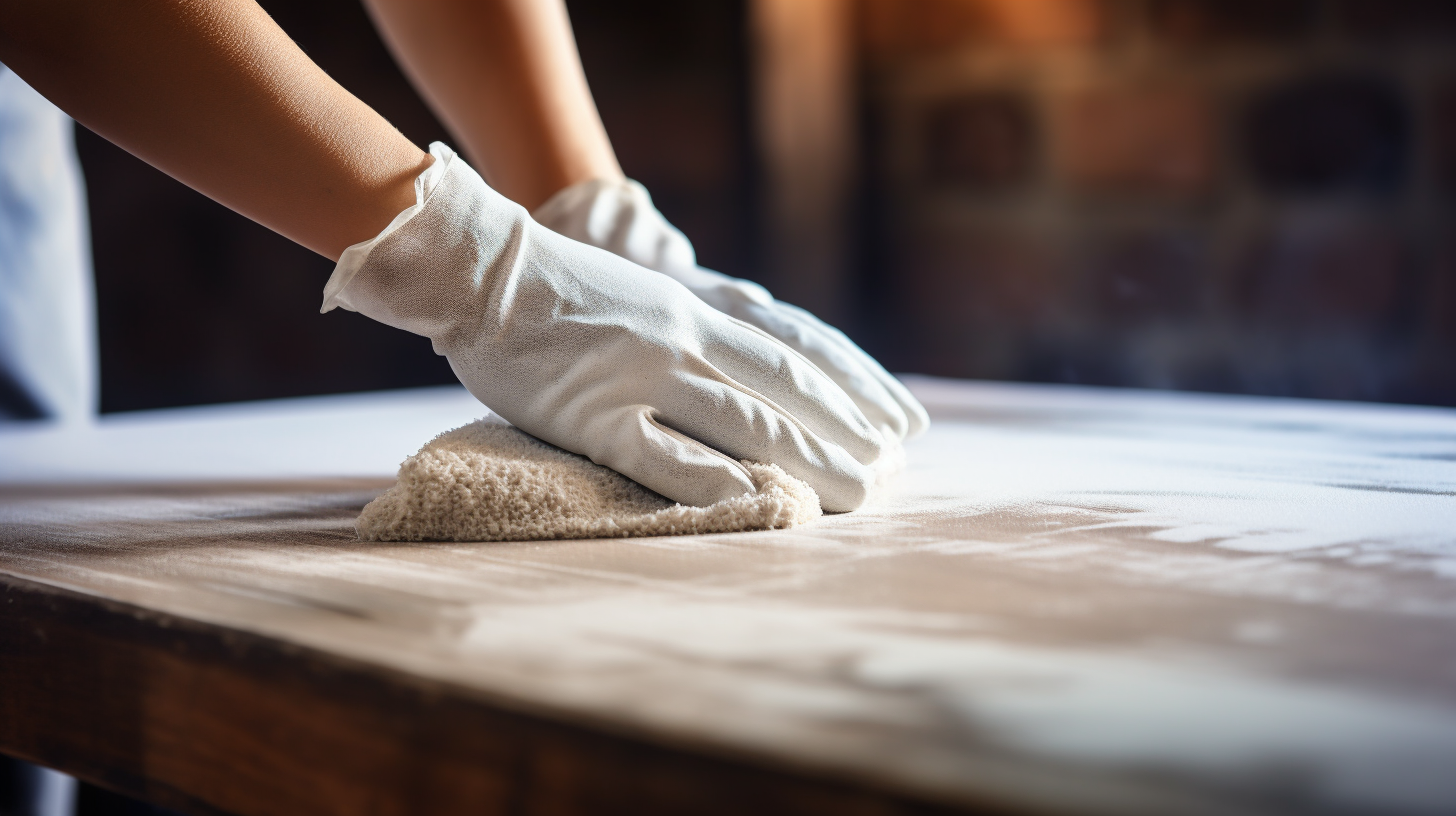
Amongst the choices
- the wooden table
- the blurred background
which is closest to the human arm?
the wooden table

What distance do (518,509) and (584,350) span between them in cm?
10

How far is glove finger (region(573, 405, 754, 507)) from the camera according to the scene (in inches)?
23.4

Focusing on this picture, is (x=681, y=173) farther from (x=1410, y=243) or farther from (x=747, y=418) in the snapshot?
(x=747, y=418)

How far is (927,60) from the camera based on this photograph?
212cm

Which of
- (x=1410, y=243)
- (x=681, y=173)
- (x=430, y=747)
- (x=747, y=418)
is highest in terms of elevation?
(x=681, y=173)

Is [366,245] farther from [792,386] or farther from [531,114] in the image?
[531,114]

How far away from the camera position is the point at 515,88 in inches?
35.2

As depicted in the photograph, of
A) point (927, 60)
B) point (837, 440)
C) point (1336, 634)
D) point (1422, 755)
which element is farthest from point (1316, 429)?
point (927, 60)

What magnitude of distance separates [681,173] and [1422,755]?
79.8 inches

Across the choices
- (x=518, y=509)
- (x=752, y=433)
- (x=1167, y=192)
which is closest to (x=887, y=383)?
(x=752, y=433)

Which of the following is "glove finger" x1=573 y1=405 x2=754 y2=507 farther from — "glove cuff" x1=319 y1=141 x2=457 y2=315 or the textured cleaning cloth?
"glove cuff" x1=319 y1=141 x2=457 y2=315

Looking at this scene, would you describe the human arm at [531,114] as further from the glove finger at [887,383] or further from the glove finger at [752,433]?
the glove finger at [752,433]

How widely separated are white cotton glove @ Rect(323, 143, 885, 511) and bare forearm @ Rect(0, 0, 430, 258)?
3 centimetres

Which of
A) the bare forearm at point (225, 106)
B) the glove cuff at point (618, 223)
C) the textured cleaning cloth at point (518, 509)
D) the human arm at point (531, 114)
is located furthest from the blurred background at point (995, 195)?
the textured cleaning cloth at point (518, 509)
